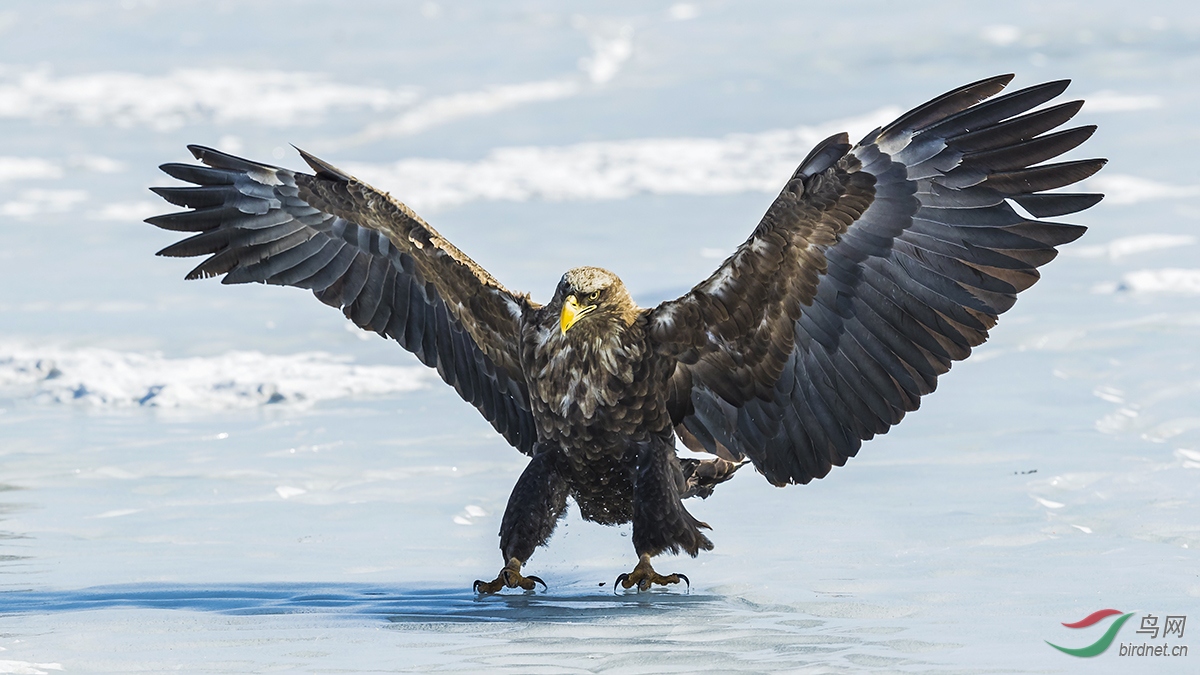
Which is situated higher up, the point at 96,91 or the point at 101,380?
the point at 96,91

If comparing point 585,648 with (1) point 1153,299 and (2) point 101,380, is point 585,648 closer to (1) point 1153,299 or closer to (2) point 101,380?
(2) point 101,380

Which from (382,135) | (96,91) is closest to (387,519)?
(382,135)

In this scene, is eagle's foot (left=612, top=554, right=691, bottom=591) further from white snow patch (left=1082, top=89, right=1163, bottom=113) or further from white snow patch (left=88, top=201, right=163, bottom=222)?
white snow patch (left=1082, top=89, right=1163, bottom=113)

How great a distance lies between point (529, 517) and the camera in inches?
241

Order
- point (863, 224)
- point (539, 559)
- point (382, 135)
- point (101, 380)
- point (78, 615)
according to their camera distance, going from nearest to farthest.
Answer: point (78, 615), point (863, 224), point (539, 559), point (101, 380), point (382, 135)

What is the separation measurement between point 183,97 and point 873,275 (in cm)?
1514

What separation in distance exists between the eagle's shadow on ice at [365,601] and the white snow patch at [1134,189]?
333 inches

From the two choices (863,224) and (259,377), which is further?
(259,377)

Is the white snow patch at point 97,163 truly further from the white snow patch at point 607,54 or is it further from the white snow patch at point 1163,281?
the white snow patch at point 1163,281

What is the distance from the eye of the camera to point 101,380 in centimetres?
934

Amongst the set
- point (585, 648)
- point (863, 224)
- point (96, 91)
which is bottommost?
point (585, 648)

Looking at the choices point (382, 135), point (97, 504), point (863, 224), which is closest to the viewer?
point (863, 224)

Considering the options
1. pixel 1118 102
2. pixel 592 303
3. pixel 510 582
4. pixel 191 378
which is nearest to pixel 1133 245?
pixel 1118 102

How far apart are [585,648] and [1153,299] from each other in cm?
661
